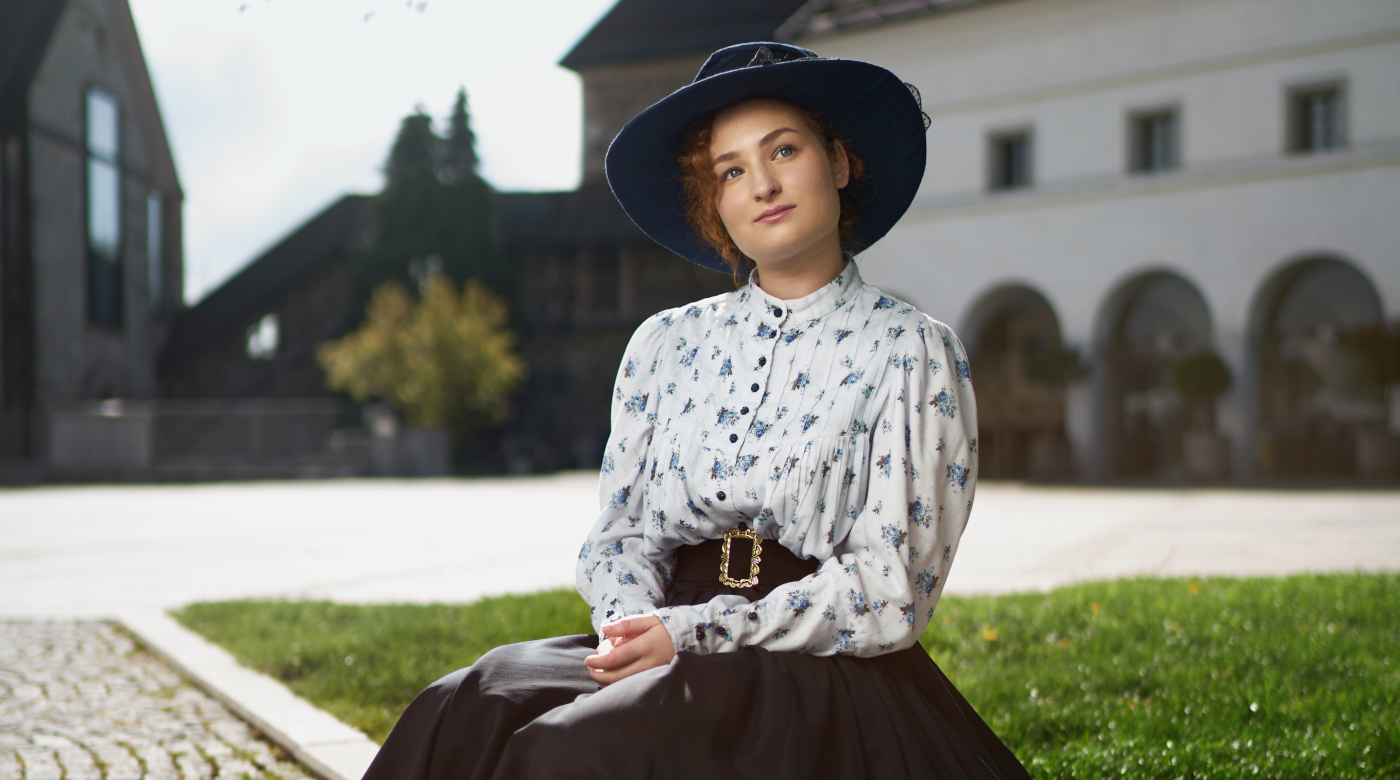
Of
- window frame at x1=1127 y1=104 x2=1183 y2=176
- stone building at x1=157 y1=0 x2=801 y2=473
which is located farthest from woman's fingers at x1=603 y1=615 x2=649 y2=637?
stone building at x1=157 y1=0 x2=801 y2=473

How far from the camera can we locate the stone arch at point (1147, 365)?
23.0 meters

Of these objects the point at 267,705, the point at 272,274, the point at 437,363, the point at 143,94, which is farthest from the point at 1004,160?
the point at 143,94

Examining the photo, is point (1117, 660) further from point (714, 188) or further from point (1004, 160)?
point (1004, 160)

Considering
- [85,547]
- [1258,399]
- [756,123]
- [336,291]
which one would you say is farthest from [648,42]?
[756,123]

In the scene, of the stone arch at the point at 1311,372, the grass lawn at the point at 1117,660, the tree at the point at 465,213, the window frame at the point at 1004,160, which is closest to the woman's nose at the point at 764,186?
the grass lawn at the point at 1117,660

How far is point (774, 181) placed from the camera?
217 cm

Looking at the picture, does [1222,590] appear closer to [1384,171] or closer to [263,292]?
[1384,171]

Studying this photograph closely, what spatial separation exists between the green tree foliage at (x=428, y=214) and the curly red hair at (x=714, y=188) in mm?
30250

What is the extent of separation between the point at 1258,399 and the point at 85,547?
1974 cm

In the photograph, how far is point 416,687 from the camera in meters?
4.58

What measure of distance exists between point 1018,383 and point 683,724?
22.7m

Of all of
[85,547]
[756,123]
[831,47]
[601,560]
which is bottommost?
[85,547]

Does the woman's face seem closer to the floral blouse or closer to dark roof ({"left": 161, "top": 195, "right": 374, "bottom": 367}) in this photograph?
the floral blouse

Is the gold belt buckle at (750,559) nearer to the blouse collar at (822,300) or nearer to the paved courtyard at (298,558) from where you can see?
the blouse collar at (822,300)
